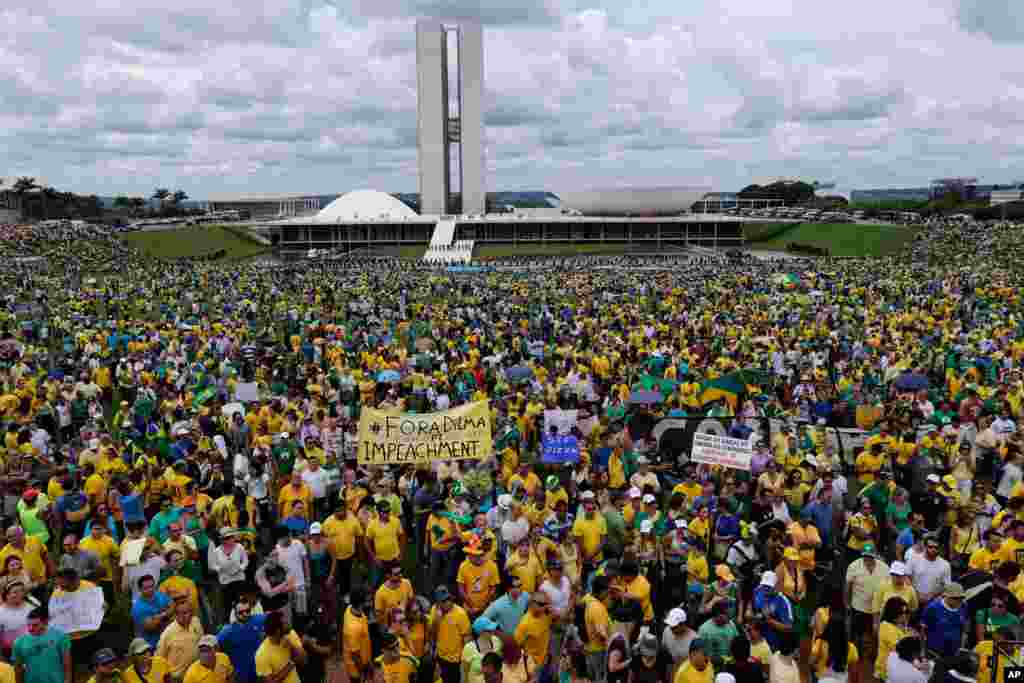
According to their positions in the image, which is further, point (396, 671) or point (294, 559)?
point (294, 559)

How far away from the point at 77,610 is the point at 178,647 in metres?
1.09

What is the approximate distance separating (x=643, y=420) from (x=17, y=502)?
719cm

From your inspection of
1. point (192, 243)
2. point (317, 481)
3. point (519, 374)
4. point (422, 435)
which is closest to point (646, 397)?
point (519, 374)

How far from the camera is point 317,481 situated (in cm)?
816

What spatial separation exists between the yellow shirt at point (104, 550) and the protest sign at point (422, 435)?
2.48m

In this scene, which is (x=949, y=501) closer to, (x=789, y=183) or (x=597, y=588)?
(x=597, y=588)

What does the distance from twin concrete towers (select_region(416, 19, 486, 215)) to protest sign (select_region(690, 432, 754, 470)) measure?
3126 inches

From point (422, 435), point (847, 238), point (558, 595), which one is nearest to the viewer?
point (558, 595)

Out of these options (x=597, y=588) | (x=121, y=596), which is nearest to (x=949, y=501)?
(x=597, y=588)

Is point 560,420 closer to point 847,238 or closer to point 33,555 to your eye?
point 33,555

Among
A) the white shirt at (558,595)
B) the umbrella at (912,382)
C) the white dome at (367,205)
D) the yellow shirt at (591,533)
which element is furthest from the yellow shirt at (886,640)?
the white dome at (367,205)

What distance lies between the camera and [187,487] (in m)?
7.98

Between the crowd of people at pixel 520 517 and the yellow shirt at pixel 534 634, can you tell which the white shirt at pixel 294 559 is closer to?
the crowd of people at pixel 520 517

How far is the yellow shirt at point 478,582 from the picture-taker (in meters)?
6.09
